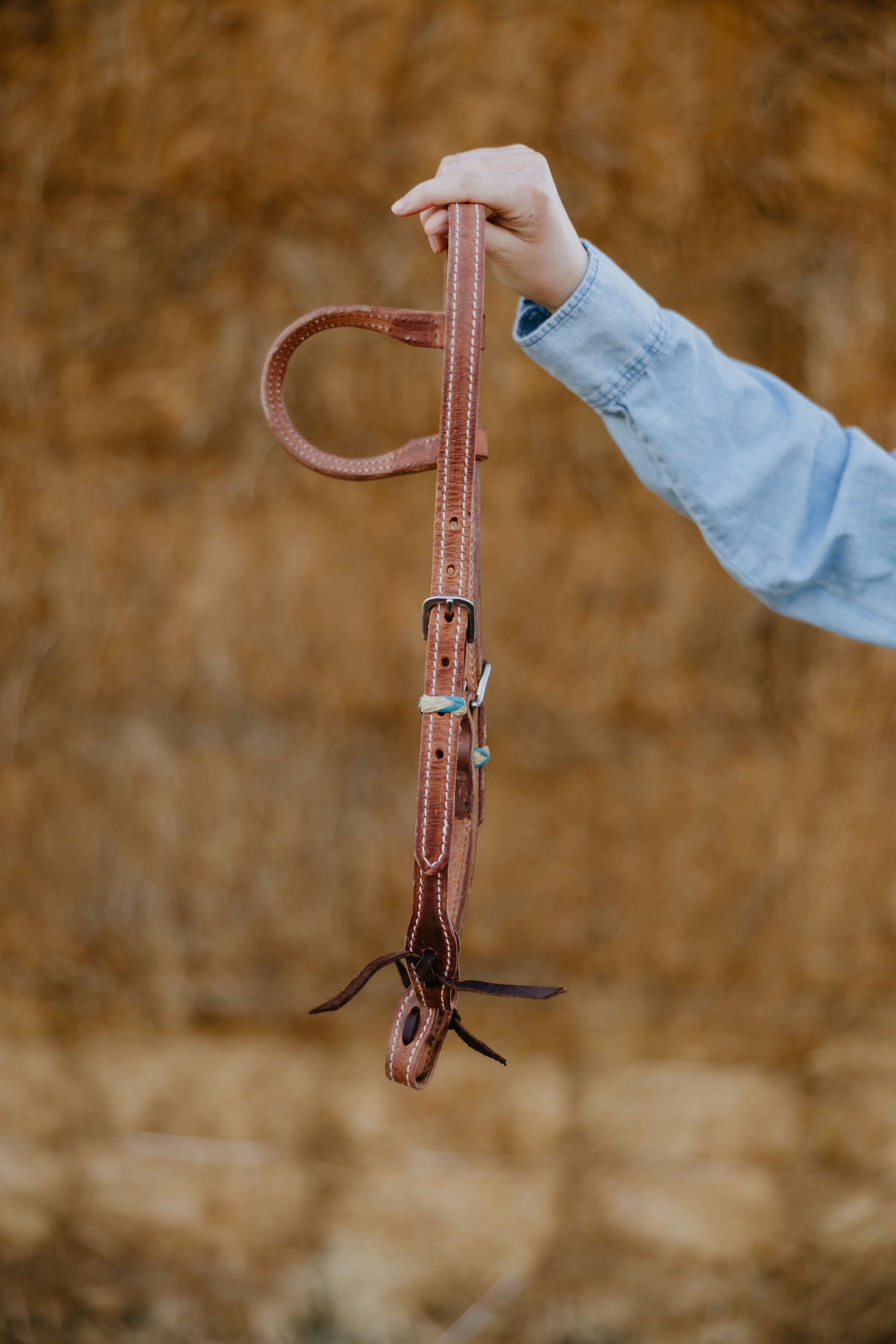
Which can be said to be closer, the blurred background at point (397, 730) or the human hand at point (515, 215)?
the human hand at point (515, 215)

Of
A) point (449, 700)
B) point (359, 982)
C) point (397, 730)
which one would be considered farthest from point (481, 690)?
point (397, 730)

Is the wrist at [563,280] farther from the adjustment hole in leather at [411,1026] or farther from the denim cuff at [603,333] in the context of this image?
the adjustment hole in leather at [411,1026]

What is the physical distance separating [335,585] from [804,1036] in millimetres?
917

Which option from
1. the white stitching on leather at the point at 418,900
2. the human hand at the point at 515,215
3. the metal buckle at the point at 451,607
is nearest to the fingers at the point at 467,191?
the human hand at the point at 515,215

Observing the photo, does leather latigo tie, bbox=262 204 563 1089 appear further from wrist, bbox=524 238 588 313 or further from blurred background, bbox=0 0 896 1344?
blurred background, bbox=0 0 896 1344

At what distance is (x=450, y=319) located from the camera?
545mm

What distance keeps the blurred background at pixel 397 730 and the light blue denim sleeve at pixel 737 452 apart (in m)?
0.50

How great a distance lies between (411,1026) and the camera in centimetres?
53

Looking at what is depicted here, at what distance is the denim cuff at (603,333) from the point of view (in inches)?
23.0

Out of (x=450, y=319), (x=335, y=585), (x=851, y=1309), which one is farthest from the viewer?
(x=851, y=1309)

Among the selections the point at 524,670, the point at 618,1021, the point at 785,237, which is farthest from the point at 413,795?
the point at 785,237

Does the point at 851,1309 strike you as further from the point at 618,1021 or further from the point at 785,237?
the point at 785,237

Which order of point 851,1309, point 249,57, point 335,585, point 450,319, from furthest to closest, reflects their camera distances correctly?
point 851,1309 → point 335,585 → point 249,57 → point 450,319

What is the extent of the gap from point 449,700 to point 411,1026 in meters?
0.20
